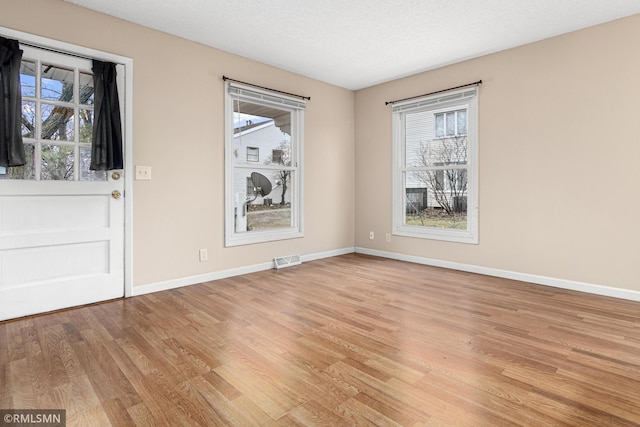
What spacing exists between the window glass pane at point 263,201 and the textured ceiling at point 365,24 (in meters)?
1.41

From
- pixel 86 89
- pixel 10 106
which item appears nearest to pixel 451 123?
pixel 86 89

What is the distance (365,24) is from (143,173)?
2537 millimetres

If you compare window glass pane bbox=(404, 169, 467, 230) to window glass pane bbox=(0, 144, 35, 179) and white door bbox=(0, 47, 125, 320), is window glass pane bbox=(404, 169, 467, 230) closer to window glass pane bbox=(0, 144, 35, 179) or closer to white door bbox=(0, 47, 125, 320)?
white door bbox=(0, 47, 125, 320)

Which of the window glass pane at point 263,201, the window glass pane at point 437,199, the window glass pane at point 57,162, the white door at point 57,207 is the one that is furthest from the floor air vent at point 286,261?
the window glass pane at point 57,162

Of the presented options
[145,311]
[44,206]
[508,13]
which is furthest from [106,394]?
[508,13]

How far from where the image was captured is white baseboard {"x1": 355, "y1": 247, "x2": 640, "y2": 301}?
3.27 metres

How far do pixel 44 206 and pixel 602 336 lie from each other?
4.26 m

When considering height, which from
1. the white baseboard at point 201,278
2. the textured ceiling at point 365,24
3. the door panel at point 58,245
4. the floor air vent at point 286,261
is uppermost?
the textured ceiling at point 365,24

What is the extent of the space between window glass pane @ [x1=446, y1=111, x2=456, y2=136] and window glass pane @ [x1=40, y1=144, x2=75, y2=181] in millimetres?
4069

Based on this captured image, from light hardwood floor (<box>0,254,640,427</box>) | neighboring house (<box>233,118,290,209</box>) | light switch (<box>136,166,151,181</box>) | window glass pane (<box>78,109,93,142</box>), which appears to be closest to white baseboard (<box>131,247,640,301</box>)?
light hardwood floor (<box>0,254,640,427</box>)

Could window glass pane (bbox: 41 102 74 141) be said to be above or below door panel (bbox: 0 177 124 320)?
above

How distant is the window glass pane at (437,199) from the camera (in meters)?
4.44

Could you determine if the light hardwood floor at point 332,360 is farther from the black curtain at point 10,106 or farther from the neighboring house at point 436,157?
the neighboring house at point 436,157

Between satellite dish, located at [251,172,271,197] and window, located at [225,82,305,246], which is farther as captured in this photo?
satellite dish, located at [251,172,271,197]
